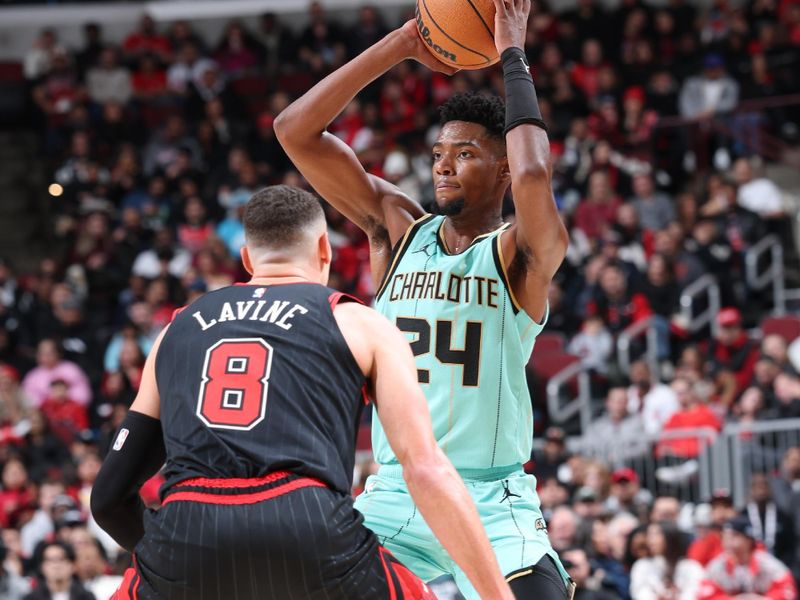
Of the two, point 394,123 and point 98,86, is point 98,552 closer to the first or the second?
point 394,123

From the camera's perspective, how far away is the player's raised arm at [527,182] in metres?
4.91

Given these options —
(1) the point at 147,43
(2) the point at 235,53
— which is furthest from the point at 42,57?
(2) the point at 235,53

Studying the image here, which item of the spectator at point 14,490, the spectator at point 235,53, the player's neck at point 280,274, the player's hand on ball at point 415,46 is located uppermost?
the spectator at point 235,53

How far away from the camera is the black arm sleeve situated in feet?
13.6

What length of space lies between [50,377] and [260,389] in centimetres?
1149

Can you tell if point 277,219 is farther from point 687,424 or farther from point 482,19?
point 687,424

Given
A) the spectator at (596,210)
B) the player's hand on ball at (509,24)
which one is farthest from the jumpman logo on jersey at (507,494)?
the spectator at (596,210)

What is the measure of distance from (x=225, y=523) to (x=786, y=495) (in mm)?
8597

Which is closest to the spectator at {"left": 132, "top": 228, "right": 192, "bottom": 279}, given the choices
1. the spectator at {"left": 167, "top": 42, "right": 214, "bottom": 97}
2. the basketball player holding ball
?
the spectator at {"left": 167, "top": 42, "right": 214, "bottom": 97}

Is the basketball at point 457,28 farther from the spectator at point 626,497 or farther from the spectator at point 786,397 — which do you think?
the spectator at point 786,397

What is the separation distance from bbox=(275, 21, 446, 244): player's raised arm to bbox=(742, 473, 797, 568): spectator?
6517 mm

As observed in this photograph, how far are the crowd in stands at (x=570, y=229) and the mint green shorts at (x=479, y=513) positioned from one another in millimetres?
5121

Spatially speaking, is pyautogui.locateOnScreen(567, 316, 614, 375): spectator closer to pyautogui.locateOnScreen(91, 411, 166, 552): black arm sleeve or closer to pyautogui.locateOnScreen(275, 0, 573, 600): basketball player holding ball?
pyautogui.locateOnScreen(275, 0, 573, 600): basketball player holding ball

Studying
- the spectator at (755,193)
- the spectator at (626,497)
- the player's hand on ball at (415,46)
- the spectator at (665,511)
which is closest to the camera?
the player's hand on ball at (415,46)
